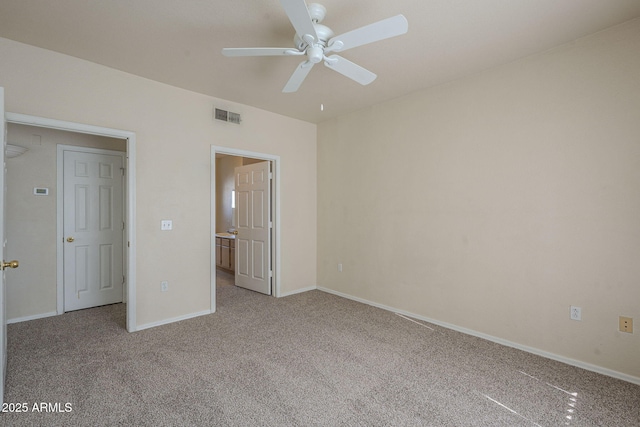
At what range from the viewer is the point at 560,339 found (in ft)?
8.89

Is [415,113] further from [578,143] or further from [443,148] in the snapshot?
[578,143]

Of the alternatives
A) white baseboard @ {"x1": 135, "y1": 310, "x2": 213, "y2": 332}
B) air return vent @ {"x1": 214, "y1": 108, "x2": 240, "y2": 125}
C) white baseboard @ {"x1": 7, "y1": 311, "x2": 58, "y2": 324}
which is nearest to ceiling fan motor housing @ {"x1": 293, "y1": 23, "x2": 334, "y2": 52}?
air return vent @ {"x1": 214, "y1": 108, "x2": 240, "y2": 125}

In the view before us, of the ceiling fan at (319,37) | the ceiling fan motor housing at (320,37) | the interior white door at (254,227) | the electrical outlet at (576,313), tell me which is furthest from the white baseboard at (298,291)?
the ceiling fan motor housing at (320,37)

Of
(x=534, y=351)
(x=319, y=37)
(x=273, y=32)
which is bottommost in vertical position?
(x=534, y=351)

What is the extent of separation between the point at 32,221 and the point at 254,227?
103 inches

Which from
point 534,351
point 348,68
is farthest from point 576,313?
point 348,68

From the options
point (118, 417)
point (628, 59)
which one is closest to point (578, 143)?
point (628, 59)

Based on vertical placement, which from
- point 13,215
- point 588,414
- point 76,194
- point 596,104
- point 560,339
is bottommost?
point 588,414

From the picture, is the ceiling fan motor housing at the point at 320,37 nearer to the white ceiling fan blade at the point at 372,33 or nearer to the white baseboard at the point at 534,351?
the white ceiling fan blade at the point at 372,33

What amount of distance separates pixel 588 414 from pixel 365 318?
2077 mm

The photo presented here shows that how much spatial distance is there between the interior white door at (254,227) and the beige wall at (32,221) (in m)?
2.23

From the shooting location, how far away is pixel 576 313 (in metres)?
2.63

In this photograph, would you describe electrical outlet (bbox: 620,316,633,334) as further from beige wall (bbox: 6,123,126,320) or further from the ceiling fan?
beige wall (bbox: 6,123,126,320)

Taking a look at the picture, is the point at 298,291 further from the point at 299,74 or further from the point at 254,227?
the point at 299,74
